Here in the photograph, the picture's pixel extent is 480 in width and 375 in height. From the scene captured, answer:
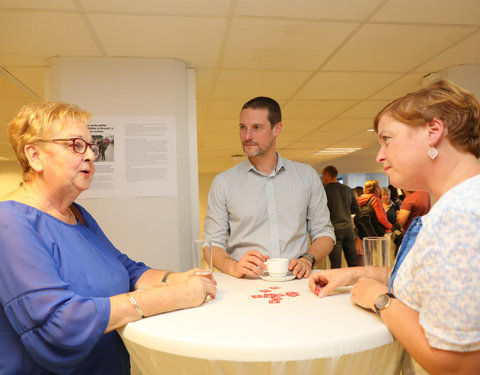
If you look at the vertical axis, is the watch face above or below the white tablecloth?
above

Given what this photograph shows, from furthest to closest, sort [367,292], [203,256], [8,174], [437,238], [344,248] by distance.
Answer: [8,174]
[344,248]
[203,256]
[367,292]
[437,238]

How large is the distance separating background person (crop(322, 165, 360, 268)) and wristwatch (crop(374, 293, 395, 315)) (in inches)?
161

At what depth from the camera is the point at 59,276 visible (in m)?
1.08

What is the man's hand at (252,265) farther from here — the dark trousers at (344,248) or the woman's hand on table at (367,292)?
the dark trousers at (344,248)

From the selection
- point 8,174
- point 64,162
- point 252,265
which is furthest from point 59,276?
point 8,174

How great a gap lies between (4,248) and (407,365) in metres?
1.19

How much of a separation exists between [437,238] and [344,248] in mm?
4656

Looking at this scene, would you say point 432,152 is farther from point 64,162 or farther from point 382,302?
point 64,162

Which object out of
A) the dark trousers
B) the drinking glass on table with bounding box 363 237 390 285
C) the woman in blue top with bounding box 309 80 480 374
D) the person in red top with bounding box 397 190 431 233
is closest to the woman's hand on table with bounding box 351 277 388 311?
the woman in blue top with bounding box 309 80 480 374

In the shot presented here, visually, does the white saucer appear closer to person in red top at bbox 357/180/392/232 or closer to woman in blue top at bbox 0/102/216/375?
woman in blue top at bbox 0/102/216/375

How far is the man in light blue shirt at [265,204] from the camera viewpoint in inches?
87.3

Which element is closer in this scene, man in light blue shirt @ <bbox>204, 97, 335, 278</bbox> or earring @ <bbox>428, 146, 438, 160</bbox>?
earring @ <bbox>428, 146, 438, 160</bbox>

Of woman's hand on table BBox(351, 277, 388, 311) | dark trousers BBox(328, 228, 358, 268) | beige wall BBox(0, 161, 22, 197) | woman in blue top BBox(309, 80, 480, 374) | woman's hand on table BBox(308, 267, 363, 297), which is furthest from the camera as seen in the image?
beige wall BBox(0, 161, 22, 197)

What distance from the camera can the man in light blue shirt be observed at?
7.27 ft
